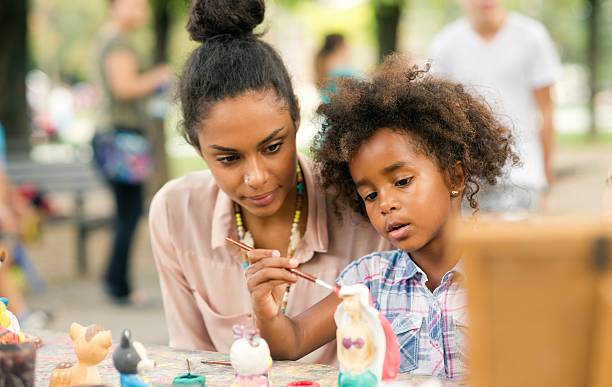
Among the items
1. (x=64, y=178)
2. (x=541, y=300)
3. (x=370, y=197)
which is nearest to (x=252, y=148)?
(x=370, y=197)

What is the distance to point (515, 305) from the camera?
1.14m

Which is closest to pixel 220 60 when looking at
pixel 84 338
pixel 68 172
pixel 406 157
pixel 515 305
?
pixel 406 157

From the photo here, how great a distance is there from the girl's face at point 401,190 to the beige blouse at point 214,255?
1.46 feet

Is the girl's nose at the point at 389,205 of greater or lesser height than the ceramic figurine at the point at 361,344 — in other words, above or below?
above

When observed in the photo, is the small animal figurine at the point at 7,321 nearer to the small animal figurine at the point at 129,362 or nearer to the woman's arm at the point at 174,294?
the small animal figurine at the point at 129,362

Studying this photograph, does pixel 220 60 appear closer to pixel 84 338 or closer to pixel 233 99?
pixel 233 99

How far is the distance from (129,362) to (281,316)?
2.05ft

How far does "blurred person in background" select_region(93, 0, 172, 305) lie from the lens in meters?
6.35

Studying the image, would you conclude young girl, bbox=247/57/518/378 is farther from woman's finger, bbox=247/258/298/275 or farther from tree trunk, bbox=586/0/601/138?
tree trunk, bbox=586/0/601/138

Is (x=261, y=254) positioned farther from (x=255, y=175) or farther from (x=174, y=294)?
(x=174, y=294)

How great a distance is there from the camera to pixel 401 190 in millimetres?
2182

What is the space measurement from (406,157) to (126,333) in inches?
32.9

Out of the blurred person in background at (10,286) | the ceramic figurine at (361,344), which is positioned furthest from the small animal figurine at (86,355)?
the blurred person in background at (10,286)

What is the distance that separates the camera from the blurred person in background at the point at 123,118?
6348 millimetres
